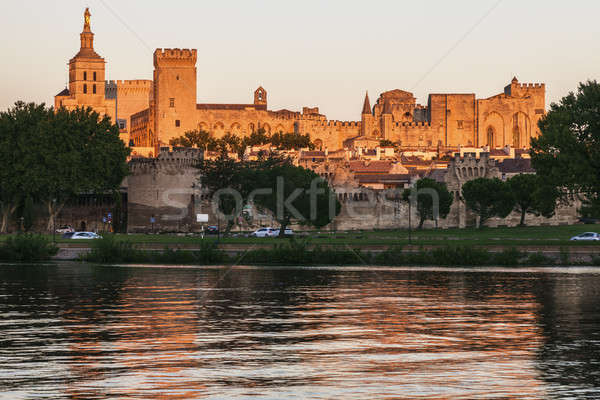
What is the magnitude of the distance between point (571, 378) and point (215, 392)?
20.5 ft

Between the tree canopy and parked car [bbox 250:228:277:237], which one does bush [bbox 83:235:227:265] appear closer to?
the tree canopy

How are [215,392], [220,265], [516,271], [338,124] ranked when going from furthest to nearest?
[338,124]
[220,265]
[516,271]
[215,392]

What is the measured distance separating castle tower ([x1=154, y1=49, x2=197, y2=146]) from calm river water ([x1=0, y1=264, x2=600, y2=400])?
126911mm

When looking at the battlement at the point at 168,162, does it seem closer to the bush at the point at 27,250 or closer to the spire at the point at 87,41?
the bush at the point at 27,250

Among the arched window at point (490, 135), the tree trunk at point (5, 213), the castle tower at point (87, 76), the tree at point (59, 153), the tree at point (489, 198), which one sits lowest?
the tree trunk at point (5, 213)

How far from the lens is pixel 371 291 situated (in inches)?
1455

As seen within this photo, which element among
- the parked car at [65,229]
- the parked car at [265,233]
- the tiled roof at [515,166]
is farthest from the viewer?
the tiled roof at [515,166]

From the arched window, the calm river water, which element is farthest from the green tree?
the calm river water

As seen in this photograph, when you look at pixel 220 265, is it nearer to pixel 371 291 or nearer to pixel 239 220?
pixel 371 291

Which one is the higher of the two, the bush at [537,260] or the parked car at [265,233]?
the parked car at [265,233]

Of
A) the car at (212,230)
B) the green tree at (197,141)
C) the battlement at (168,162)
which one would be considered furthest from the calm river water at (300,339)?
the green tree at (197,141)

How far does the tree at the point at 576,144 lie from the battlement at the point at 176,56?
113 m

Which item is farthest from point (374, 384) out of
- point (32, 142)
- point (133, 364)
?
point (32, 142)

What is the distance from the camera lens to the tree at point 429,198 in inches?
3679
